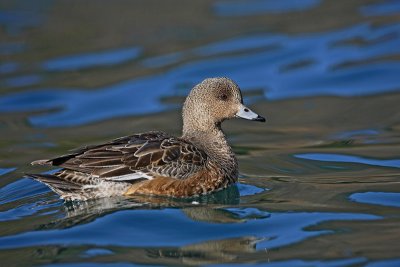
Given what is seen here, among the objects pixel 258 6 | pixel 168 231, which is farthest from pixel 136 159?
pixel 258 6

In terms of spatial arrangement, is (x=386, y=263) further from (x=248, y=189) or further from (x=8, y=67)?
(x=8, y=67)

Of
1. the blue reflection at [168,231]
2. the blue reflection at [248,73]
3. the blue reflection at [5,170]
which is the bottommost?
the blue reflection at [168,231]

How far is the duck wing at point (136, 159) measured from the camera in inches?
324

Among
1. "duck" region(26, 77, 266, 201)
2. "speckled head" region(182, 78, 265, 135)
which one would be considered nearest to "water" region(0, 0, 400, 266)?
"duck" region(26, 77, 266, 201)

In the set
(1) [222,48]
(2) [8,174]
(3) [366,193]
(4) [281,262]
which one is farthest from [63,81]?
(4) [281,262]

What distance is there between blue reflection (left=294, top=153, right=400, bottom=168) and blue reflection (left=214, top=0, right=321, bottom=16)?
693 centimetres

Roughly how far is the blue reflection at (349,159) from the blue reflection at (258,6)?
693cm

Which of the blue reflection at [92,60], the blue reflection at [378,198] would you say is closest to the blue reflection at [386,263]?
the blue reflection at [378,198]

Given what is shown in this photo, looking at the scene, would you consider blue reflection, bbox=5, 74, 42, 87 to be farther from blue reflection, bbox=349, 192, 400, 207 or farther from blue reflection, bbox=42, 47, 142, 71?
blue reflection, bbox=349, 192, 400, 207

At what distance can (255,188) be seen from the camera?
9.02m

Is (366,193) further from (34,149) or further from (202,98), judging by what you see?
(34,149)

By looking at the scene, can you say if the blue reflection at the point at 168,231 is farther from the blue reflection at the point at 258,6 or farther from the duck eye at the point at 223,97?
the blue reflection at the point at 258,6

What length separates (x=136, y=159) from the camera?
835cm

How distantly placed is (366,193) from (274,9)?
8.79m
